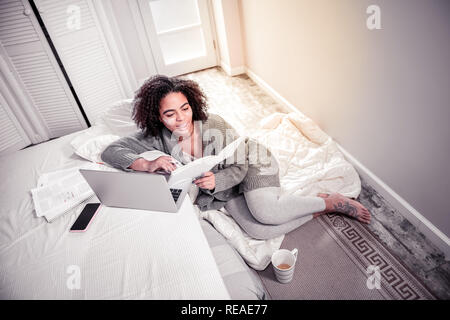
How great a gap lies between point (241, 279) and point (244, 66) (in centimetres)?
285

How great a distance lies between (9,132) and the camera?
2.56m

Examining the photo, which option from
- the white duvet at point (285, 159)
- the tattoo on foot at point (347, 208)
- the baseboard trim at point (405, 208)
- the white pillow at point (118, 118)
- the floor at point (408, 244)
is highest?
the white pillow at point (118, 118)

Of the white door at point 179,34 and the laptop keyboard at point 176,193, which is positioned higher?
the white door at point 179,34

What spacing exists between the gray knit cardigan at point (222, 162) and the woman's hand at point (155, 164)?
31mm

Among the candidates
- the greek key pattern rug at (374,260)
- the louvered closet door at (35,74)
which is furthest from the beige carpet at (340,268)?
the louvered closet door at (35,74)

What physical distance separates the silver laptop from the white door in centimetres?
256

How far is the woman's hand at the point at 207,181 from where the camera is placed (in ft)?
4.19

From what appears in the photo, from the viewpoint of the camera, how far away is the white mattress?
0.89 meters

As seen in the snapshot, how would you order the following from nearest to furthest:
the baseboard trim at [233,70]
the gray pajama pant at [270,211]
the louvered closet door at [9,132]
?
1. the gray pajama pant at [270,211]
2. the louvered closet door at [9,132]
3. the baseboard trim at [233,70]

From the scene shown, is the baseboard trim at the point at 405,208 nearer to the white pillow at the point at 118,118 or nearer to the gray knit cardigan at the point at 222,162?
the gray knit cardigan at the point at 222,162

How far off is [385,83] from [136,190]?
1.39 meters

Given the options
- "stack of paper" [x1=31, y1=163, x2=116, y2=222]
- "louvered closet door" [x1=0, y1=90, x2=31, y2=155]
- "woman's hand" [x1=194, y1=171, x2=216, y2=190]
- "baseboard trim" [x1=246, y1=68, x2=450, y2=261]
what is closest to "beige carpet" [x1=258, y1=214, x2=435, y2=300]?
"baseboard trim" [x1=246, y1=68, x2=450, y2=261]
